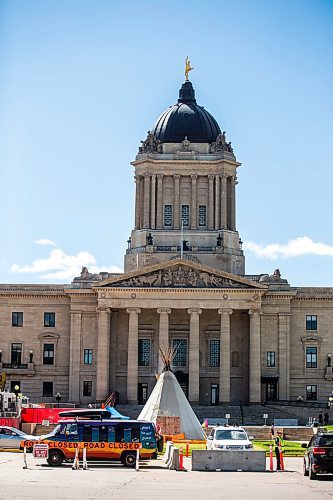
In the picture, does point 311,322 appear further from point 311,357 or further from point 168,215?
point 168,215

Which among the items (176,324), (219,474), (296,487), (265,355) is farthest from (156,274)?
(296,487)

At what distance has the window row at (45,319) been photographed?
358ft

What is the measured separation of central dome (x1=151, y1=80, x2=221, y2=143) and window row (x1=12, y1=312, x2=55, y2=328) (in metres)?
23.3

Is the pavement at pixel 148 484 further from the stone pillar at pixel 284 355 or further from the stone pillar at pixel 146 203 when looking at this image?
the stone pillar at pixel 146 203

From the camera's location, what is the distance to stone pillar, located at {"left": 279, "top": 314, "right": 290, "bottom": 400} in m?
105

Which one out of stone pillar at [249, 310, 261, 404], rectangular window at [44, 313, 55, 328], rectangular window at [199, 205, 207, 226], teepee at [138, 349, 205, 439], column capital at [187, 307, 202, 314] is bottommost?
teepee at [138, 349, 205, 439]

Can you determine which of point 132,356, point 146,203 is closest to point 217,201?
point 146,203

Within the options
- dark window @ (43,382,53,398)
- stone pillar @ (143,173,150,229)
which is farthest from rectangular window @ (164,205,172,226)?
dark window @ (43,382,53,398)

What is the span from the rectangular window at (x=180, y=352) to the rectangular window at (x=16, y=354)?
15128 millimetres

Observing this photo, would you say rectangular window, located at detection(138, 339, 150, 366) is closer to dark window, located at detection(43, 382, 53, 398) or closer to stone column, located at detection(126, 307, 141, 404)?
stone column, located at detection(126, 307, 141, 404)

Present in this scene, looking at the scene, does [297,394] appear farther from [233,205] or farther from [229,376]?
[233,205]

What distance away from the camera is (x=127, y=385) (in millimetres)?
102812

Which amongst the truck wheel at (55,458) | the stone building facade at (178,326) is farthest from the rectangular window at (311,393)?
the truck wheel at (55,458)

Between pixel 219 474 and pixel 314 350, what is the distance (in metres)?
64.0
